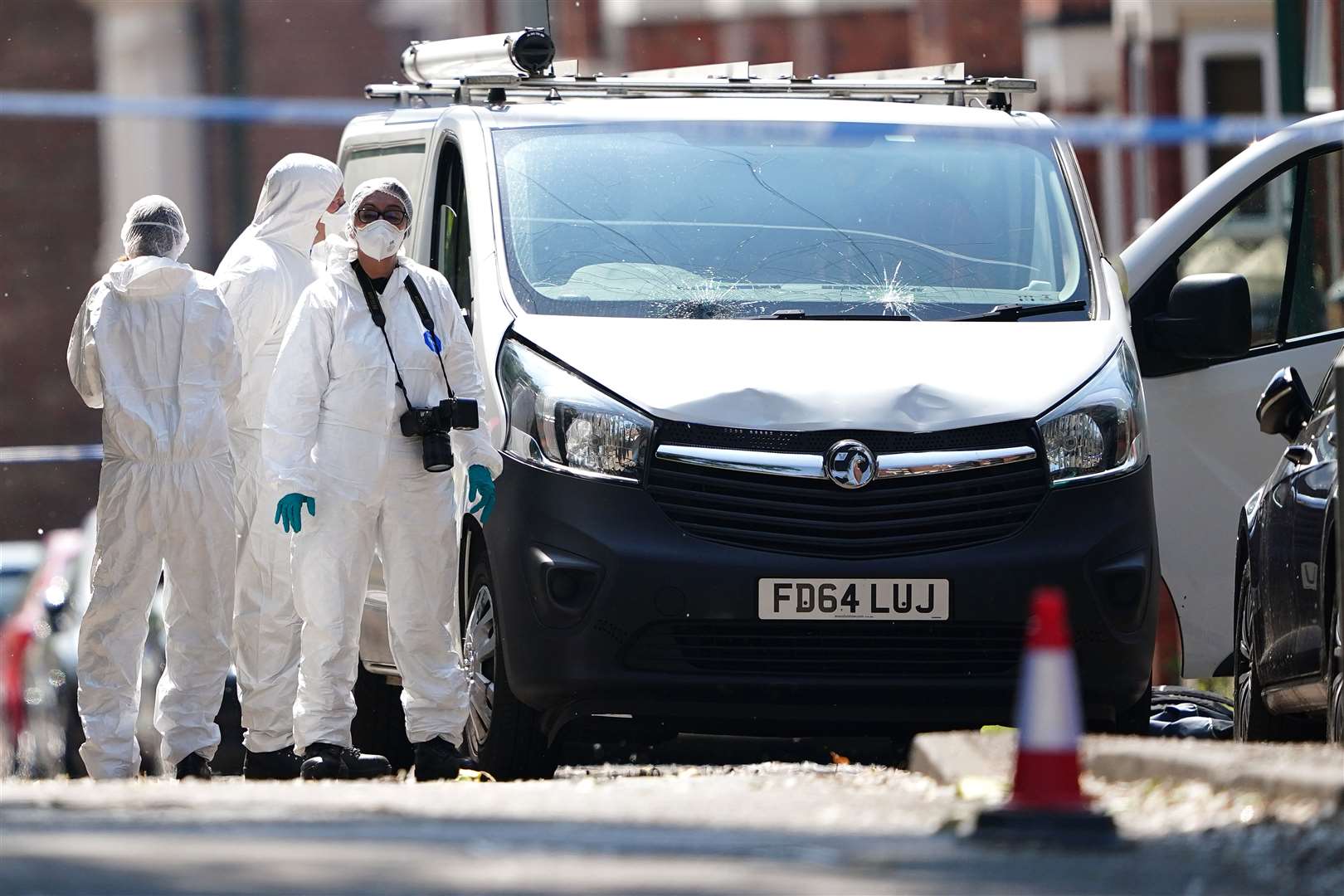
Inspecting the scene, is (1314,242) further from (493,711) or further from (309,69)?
(309,69)

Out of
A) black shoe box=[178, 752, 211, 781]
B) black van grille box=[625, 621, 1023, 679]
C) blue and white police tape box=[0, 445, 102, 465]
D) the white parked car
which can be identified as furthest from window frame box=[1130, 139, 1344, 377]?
blue and white police tape box=[0, 445, 102, 465]

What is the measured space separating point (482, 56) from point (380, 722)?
233 centimetres

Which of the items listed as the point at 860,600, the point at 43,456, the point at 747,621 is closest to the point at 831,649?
the point at 860,600

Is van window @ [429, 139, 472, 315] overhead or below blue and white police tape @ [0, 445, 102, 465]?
overhead

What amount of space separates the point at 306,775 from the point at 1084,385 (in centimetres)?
254

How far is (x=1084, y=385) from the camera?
28.6ft

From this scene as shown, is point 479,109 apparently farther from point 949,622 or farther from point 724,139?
point 949,622

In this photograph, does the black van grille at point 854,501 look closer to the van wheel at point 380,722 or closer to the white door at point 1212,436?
the white door at point 1212,436

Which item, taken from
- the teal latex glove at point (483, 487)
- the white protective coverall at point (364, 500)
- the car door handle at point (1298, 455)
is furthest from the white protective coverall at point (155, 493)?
the car door handle at point (1298, 455)

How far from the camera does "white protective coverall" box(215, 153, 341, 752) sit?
32.5 feet

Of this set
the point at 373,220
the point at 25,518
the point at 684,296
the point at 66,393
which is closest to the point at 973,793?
the point at 684,296

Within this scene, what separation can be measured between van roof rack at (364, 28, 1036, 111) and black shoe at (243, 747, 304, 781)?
2142 millimetres

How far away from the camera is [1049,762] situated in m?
6.41

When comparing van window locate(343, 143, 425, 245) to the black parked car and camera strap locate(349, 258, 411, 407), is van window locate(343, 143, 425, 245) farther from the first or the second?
the black parked car
